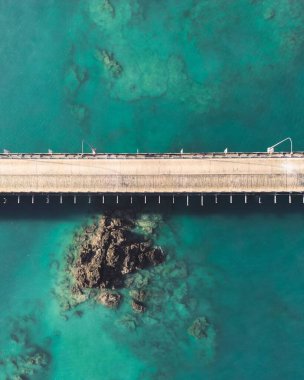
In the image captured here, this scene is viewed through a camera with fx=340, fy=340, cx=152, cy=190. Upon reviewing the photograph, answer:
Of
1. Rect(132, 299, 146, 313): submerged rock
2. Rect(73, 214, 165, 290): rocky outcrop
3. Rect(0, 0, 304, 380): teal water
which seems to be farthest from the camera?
Rect(0, 0, 304, 380): teal water

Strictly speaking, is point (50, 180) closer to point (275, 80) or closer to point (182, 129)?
point (182, 129)

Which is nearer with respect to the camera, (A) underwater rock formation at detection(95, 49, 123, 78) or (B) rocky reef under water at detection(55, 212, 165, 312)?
(B) rocky reef under water at detection(55, 212, 165, 312)

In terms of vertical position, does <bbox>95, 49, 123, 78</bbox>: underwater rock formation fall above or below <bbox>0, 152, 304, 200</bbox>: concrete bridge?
above

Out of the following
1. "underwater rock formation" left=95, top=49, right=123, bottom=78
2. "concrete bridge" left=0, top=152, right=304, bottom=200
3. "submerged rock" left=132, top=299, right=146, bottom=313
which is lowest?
"submerged rock" left=132, top=299, right=146, bottom=313

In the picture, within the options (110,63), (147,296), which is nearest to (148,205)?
(147,296)

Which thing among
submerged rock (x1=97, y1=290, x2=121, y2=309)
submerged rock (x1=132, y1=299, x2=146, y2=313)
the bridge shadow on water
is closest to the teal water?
the bridge shadow on water

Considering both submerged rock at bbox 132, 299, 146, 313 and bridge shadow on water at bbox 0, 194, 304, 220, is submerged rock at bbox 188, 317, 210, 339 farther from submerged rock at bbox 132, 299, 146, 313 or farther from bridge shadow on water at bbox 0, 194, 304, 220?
bridge shadow on water at bbox 0, 194, 304, 220

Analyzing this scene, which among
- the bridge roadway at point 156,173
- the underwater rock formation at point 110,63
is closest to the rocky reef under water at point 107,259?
the bridge roadway at point 156,173

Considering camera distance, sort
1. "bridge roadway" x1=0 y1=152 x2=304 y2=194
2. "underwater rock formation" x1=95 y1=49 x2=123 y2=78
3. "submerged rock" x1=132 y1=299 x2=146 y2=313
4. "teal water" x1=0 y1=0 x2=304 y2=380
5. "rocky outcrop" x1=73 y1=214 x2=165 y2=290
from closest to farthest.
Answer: "bridge roadway" x1=0 y1=152 x2=304 y2=194 → "rocky outcrop" x1=73 y1=214 x2=165 y2=290 → "submerged rock" x1=132 y1=299 x2=146 y2=313 → "teal water" x1=0 y1=0 x2=304 y2=380 → "underwater rock formation" x1=95 y1=49 x2=123 y2=78

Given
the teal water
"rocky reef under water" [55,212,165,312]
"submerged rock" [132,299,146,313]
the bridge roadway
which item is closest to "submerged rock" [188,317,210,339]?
the teal water
